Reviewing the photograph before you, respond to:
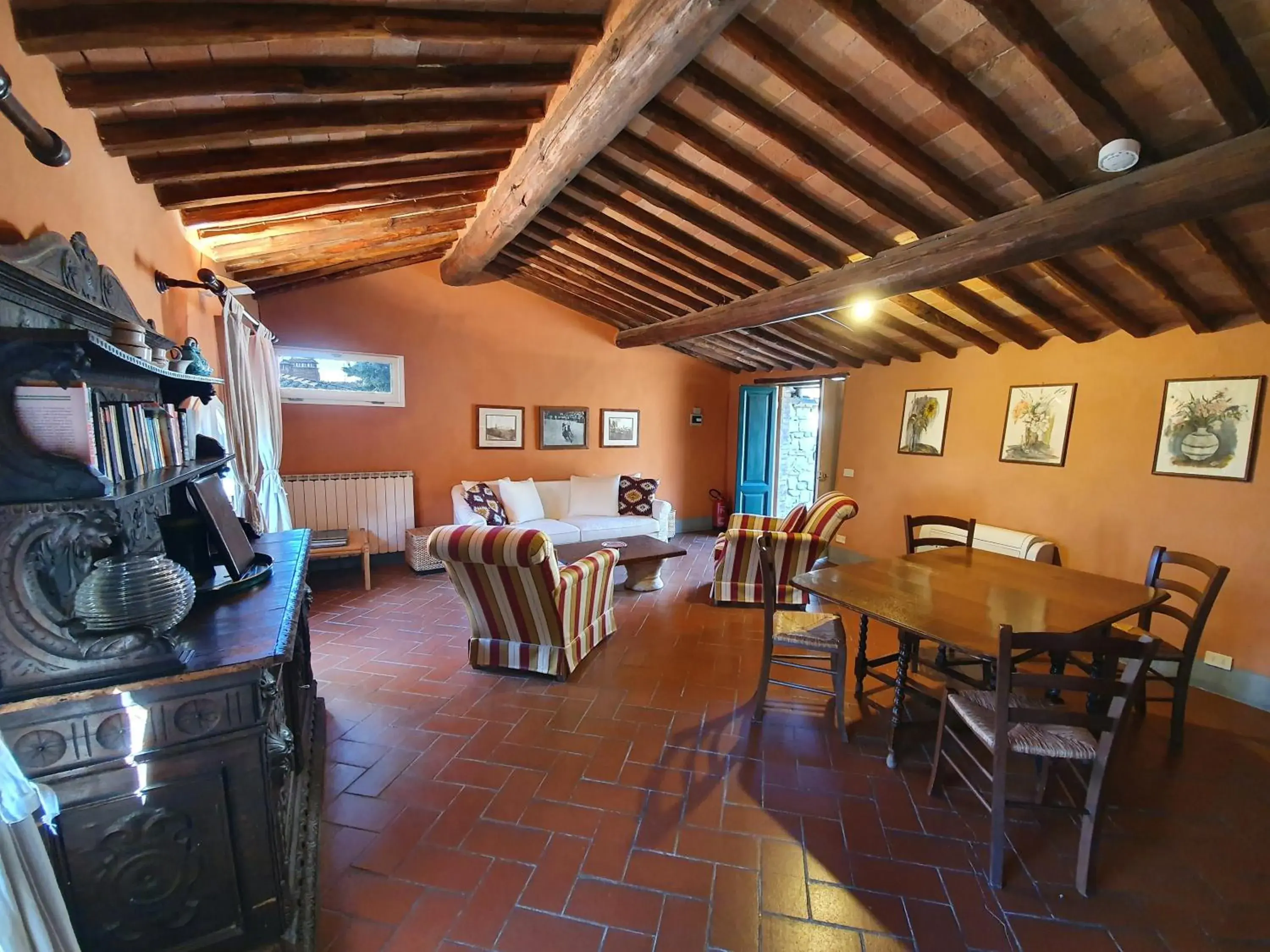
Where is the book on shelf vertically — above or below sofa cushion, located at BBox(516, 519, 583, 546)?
above

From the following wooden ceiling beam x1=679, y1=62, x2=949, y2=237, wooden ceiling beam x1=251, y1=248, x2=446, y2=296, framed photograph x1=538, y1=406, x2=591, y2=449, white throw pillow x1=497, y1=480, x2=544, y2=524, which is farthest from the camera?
framed photograph x1=538, y1=406, x2=591, y2=449

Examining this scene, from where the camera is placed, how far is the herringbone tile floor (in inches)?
59.8

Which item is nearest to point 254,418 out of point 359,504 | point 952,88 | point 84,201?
point 359,504

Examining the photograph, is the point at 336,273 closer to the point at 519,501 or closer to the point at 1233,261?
the point at 519,501

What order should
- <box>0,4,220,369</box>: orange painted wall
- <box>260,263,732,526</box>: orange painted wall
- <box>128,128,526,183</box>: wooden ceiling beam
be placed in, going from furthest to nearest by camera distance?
<box>260,263,732,526</box>: orange painted wall, <box>128,128,526,183</box>: wooden ceiling beam, <box>0,4,220,369</box>: orange painted wall

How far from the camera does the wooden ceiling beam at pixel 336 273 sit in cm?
425

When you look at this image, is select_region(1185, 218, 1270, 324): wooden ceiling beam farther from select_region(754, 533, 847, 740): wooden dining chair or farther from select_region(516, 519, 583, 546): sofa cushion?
select_region(516, 519, 583, 546): sofa cushion

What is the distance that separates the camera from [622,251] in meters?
4.04

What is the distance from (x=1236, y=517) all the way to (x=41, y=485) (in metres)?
5.17

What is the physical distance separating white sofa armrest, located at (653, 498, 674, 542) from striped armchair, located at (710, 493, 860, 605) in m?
1.41

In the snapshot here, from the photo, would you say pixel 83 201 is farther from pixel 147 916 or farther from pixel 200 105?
pixel 147 916

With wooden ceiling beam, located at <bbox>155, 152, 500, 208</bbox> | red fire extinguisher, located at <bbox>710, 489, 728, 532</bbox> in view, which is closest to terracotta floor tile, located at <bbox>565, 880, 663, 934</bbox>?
wooden ceiling beam, located at <bbox>155, 152, 500, 208</bbox>

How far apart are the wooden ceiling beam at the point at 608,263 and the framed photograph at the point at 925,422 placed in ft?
7.41

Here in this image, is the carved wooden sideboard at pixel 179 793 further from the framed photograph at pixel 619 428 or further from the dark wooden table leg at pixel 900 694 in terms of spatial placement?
the framed photograph at pixel 619 428
